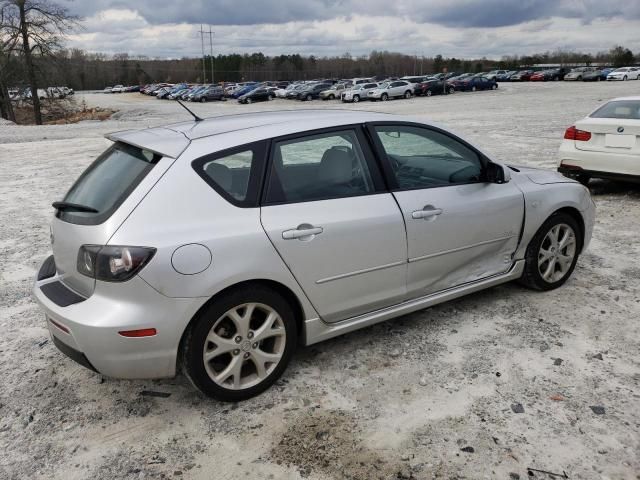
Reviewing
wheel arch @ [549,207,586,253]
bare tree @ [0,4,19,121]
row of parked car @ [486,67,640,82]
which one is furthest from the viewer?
row of parked car @ [486,67,640,82]

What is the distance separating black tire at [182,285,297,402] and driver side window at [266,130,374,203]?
1.88 ft

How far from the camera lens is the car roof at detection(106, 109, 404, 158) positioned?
3.17m

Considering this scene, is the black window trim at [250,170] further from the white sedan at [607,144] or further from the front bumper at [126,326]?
the white sedan at [607,144]

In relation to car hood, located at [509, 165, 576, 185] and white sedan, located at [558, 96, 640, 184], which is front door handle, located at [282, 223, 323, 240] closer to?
car hood, located at [509, 165, 576, 185]

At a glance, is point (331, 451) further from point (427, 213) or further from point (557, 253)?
point (557, 253)

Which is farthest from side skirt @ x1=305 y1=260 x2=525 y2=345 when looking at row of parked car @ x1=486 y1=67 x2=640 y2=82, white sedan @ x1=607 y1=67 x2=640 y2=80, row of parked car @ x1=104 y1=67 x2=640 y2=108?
white sedan @ x1=607 y1=67 x2=640 y2=80

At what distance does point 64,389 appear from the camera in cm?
342

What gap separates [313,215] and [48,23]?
4609cm

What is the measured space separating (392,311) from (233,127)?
164 centimetres

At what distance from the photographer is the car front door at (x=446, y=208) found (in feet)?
12.0

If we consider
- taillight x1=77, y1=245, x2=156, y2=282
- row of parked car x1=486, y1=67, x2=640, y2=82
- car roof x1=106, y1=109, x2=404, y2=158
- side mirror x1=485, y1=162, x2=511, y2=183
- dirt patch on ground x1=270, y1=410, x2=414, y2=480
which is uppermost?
row of parked car x1=486, y1=67, x2=640, y2=82

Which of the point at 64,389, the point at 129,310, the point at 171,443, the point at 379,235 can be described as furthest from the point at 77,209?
the point at 379,235

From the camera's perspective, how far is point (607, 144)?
7.43 m

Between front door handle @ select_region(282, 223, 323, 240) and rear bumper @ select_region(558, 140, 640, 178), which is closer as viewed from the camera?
front door handle @ select_region(282, 223, 323, 240)
